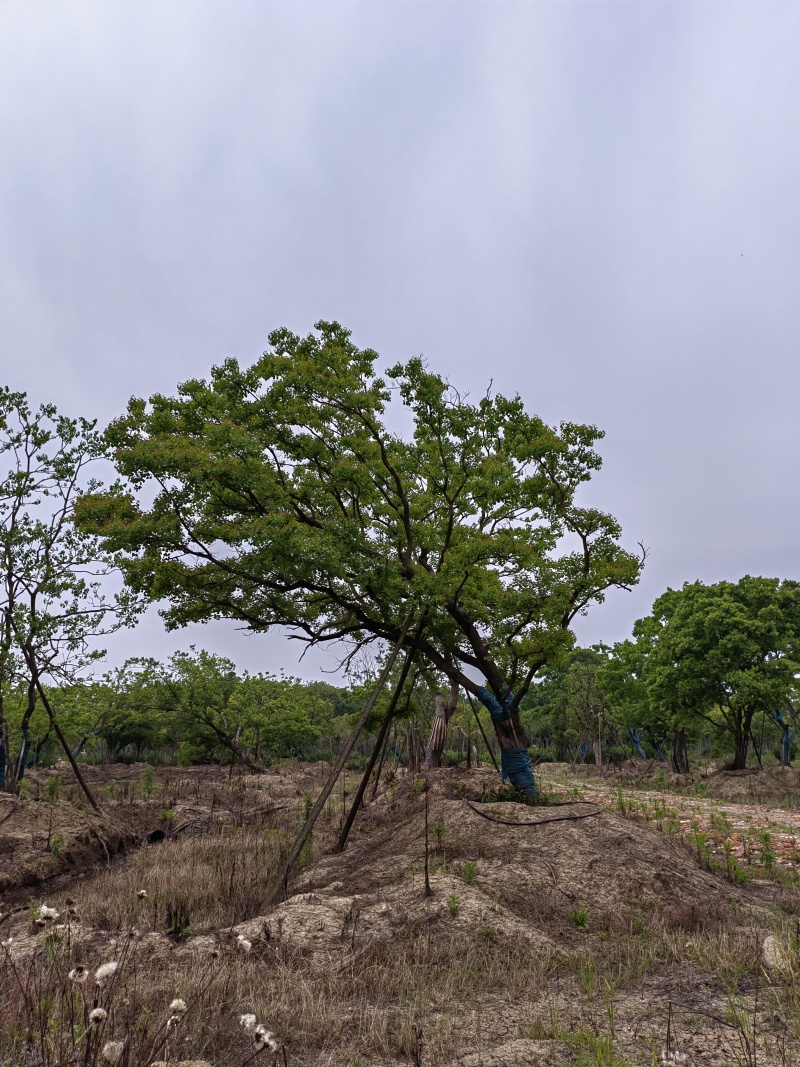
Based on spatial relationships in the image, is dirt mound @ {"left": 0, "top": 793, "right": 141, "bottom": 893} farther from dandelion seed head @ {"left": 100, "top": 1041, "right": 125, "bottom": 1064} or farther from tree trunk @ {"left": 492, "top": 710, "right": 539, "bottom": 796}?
dandelion seed head @ {"left": 100, "top": 1041, "right": 125, "bottom": 1064}

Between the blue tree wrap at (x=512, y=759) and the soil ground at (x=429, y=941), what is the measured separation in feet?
2.22

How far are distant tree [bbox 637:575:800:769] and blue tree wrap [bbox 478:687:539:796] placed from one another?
20324mm

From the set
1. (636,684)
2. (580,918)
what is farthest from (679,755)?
(580,918)

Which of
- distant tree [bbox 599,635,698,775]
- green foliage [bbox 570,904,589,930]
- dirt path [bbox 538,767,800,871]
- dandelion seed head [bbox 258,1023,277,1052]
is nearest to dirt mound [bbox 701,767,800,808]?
dirt path [bbox 538,767,800,871]

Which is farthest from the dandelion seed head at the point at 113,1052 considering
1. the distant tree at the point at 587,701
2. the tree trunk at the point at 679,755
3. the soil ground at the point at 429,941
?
the tree trunk at the point at 679,755

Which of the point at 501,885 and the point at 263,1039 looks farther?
the point at 501,885

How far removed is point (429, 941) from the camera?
6.07 meters

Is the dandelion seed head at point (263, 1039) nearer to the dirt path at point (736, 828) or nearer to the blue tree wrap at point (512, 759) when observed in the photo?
the dirt path at point (736, 828)

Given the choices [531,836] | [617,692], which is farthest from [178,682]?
[531,836]

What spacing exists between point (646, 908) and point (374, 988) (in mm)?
3809

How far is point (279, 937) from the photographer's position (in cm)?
602

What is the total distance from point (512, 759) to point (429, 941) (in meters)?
6.73

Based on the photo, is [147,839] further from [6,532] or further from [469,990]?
[469,990]

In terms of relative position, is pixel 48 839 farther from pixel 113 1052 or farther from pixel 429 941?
pixel 113 1052
